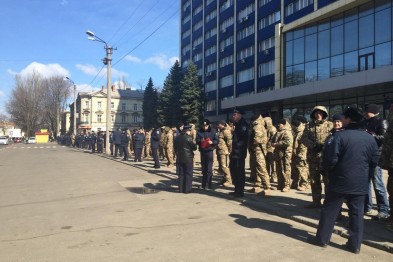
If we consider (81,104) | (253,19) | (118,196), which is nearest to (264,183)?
(118,196)

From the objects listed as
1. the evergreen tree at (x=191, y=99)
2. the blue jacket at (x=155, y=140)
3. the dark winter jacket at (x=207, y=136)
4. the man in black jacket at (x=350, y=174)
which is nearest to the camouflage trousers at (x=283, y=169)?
the dark winter jacket at (x=207, y=136)

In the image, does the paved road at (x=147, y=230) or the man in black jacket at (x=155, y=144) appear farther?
the man in black jacket at (x=155, y=144)

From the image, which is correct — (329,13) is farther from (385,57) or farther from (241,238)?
(241,238)

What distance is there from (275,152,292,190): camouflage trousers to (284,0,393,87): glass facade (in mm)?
20026

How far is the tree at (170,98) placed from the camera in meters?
58.5

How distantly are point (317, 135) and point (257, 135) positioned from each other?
2.14 meters

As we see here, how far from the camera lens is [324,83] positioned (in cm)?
2795

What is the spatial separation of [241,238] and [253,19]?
50.0 metres

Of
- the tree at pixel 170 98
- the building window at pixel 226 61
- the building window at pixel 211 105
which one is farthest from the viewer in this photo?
the building window at pixel 211 105

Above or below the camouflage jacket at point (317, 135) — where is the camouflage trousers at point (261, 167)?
below

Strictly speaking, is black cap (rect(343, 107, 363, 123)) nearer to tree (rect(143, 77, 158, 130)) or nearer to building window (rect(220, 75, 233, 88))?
building window (rect(220, 75, 233, 88))

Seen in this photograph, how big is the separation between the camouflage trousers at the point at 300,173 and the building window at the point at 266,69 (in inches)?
1524

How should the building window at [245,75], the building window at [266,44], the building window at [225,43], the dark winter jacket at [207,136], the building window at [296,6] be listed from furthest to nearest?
the building window at [225,43] → the building window at [245,75] → the building window at [266,44] → the building window at [296,6] → the dark winter jacket at [207,136]

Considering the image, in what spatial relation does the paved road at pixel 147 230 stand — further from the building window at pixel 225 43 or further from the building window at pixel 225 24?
the building window at pixel 225 24
